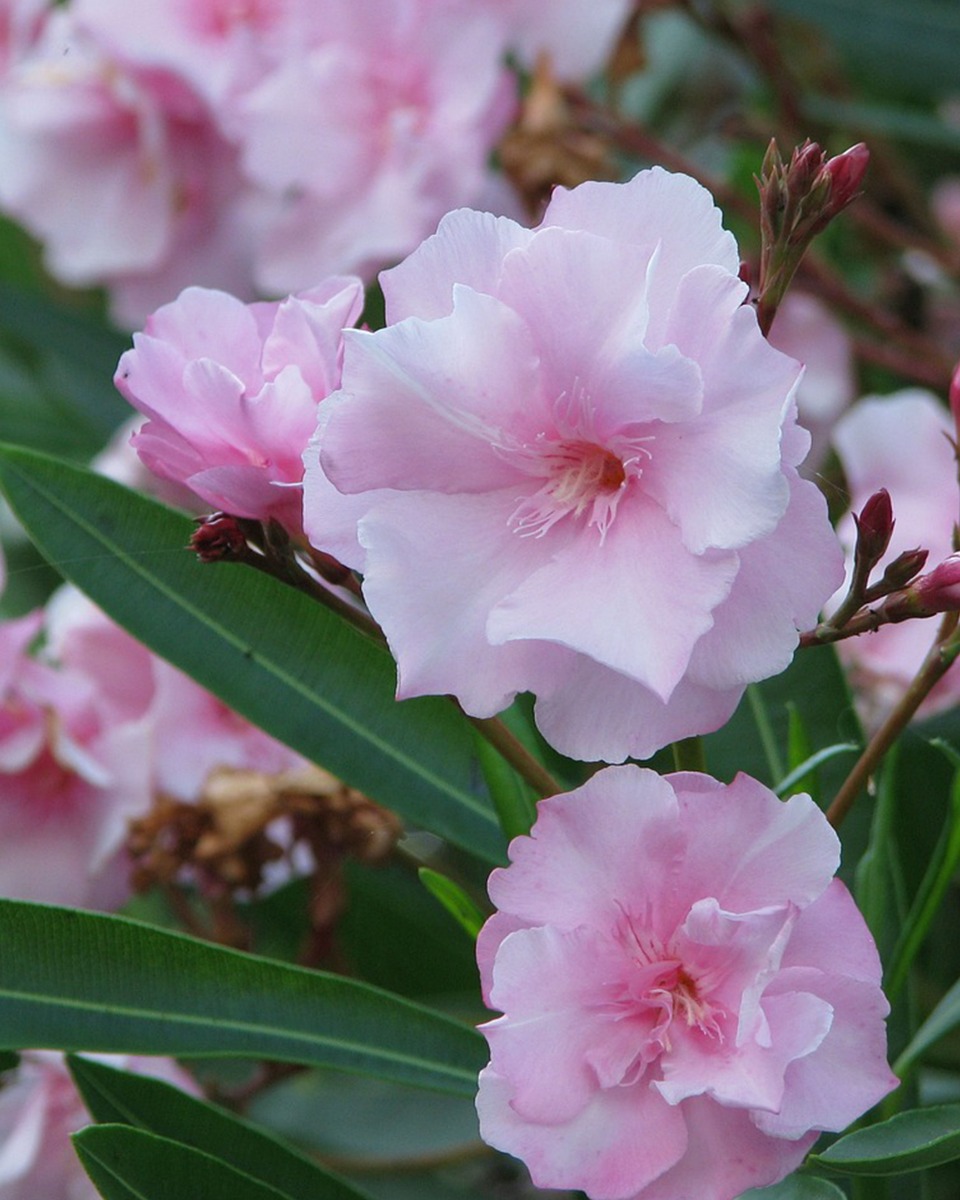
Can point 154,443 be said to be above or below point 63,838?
below

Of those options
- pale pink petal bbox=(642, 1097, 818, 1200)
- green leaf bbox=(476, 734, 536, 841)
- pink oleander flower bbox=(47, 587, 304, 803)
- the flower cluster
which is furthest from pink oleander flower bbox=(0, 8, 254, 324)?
pale pink petal bbox=(642, 1097, 818, 1200)

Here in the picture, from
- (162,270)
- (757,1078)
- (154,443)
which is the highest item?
(162,270)

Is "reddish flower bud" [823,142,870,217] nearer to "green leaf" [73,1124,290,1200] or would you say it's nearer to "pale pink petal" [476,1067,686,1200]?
"pale pink petal" [476,1067,686,1200]

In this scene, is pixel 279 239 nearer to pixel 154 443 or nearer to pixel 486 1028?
pixel 154 443

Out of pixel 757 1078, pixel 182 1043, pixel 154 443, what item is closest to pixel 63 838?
pixel 182 1043

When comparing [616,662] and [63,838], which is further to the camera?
[63,838]

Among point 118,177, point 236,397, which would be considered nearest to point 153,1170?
point 236,397
